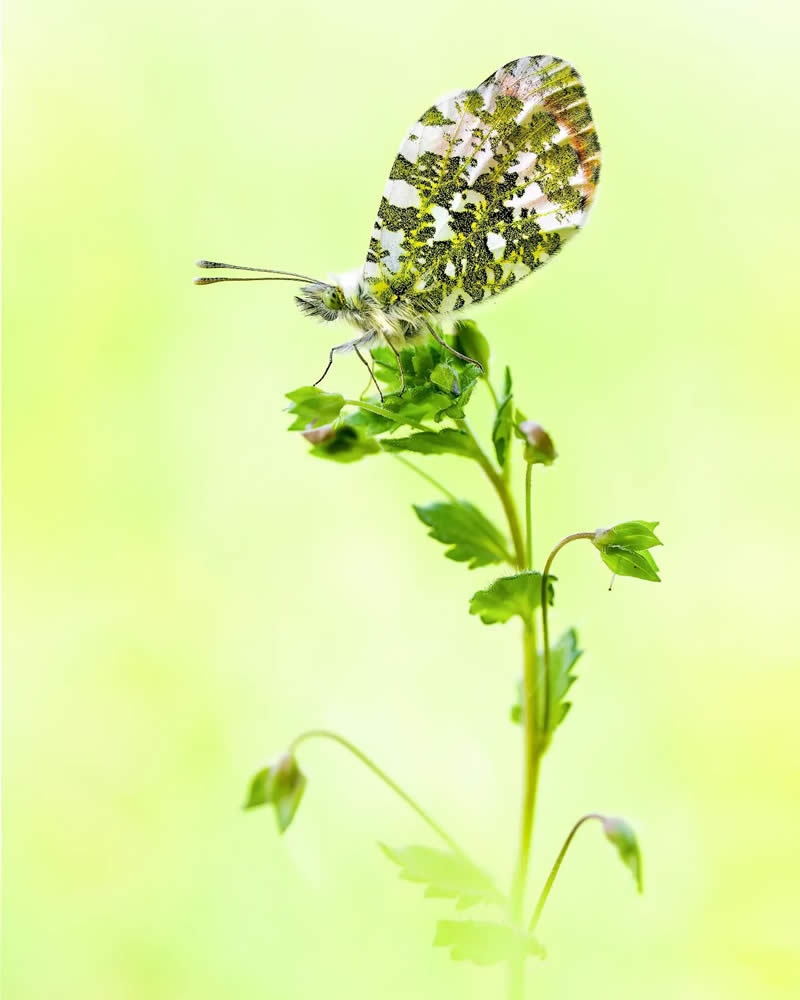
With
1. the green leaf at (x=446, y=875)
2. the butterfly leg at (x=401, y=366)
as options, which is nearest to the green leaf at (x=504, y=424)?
the butterfly leg at (x=401, y=366)

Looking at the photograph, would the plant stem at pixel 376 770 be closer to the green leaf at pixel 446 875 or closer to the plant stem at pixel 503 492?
the green leaf at pixel 446 875

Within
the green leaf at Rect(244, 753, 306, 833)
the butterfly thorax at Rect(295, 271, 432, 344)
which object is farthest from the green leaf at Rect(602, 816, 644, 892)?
the butterfly thorax at Rect(295, 271, 432, 344)

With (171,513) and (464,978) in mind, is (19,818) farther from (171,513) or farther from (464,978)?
(464,978)

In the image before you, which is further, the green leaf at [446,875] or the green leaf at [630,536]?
the green leaf at [446,875]

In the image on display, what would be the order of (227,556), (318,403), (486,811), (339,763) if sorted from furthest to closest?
(227,556) < (339,763) < (486,811) < (318,403)

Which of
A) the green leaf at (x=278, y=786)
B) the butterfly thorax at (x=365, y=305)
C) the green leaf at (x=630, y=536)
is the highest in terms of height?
the butterfly thorax at (x=365, y=305)

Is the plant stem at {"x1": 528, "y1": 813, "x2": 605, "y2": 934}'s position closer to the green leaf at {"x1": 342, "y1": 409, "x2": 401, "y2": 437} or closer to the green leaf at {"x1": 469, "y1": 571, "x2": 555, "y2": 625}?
the green leaf at {"x1": 469, "y1": 571, "x2": 555, "y2": 625}

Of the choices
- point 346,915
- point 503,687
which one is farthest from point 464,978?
point 503,687

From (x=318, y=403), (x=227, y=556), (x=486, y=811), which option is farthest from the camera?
(x=227, y=556)
